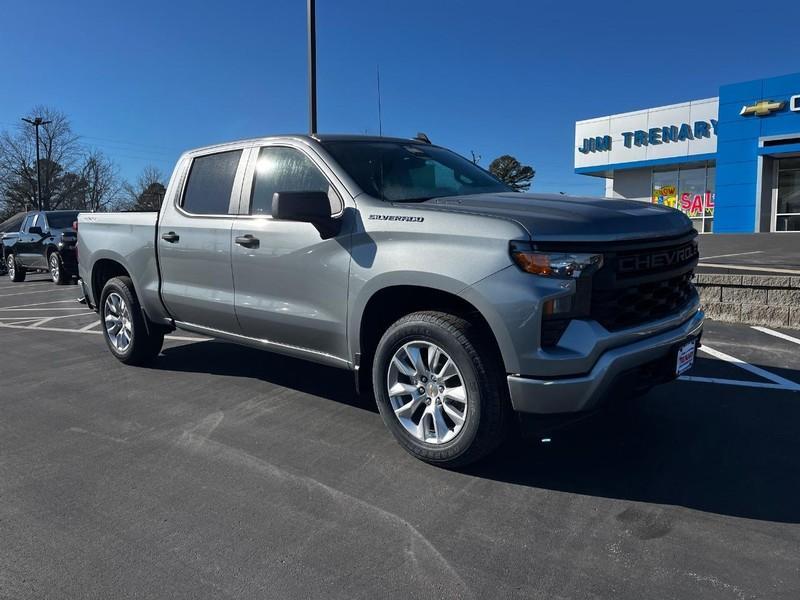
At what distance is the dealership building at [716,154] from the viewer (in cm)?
2812

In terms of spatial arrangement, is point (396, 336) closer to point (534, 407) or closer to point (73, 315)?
point (534, 407)

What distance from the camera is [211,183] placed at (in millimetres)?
5016

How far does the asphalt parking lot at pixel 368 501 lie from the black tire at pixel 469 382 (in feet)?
0.50

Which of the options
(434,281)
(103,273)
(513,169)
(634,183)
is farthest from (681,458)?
(513,169)

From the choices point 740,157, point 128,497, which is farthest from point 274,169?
point 740,157

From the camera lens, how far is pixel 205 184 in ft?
16.7

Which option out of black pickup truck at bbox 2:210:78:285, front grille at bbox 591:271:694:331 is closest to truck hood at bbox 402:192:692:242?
front grille at bbox 591:271:694:331

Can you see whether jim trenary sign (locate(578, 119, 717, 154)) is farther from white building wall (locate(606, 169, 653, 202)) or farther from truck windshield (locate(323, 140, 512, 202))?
truck windshield (locate(323, 140, 512, 202))

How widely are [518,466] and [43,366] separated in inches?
195

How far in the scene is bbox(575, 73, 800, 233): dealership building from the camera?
92.3ft

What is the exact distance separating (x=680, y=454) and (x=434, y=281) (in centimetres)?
180

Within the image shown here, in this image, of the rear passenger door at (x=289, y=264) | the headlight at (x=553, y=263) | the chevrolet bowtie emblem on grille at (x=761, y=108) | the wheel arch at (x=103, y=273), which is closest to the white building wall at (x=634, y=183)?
the chevrolet bowtie emblem on grille at (x=761, y=108)

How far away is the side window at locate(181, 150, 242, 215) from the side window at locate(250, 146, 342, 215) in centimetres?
32

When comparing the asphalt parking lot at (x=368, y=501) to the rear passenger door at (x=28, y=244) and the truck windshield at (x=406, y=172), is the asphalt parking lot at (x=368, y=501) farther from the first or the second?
the rear passenger door at (x=28, y=244)
